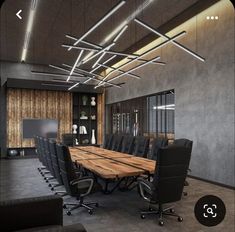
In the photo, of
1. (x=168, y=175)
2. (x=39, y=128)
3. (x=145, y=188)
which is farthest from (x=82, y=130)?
(x=168, y=175)

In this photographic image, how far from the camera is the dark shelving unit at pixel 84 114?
1193 centimetres

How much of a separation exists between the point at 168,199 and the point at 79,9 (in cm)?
447

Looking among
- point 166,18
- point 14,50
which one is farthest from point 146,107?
point 14,50

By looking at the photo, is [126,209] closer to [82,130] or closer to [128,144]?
[128,144]

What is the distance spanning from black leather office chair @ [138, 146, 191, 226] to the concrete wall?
2.60m

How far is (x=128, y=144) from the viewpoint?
22.6ft

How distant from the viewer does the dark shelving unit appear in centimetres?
1193

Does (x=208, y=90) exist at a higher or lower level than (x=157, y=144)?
higher

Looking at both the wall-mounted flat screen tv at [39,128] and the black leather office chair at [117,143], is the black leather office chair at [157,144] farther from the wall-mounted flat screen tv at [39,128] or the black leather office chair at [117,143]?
the wall-mounted flat screen tv at [39,128]

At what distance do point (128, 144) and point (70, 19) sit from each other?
3.46 meters

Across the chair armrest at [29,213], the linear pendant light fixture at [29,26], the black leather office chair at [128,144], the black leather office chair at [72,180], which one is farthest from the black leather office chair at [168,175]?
the linear pendant light fixture at [29,26]

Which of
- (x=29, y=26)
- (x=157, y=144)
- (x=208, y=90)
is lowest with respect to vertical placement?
(x=157, y=144)

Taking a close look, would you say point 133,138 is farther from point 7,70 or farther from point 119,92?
point 7,70

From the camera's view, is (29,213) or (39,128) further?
(39,128)
